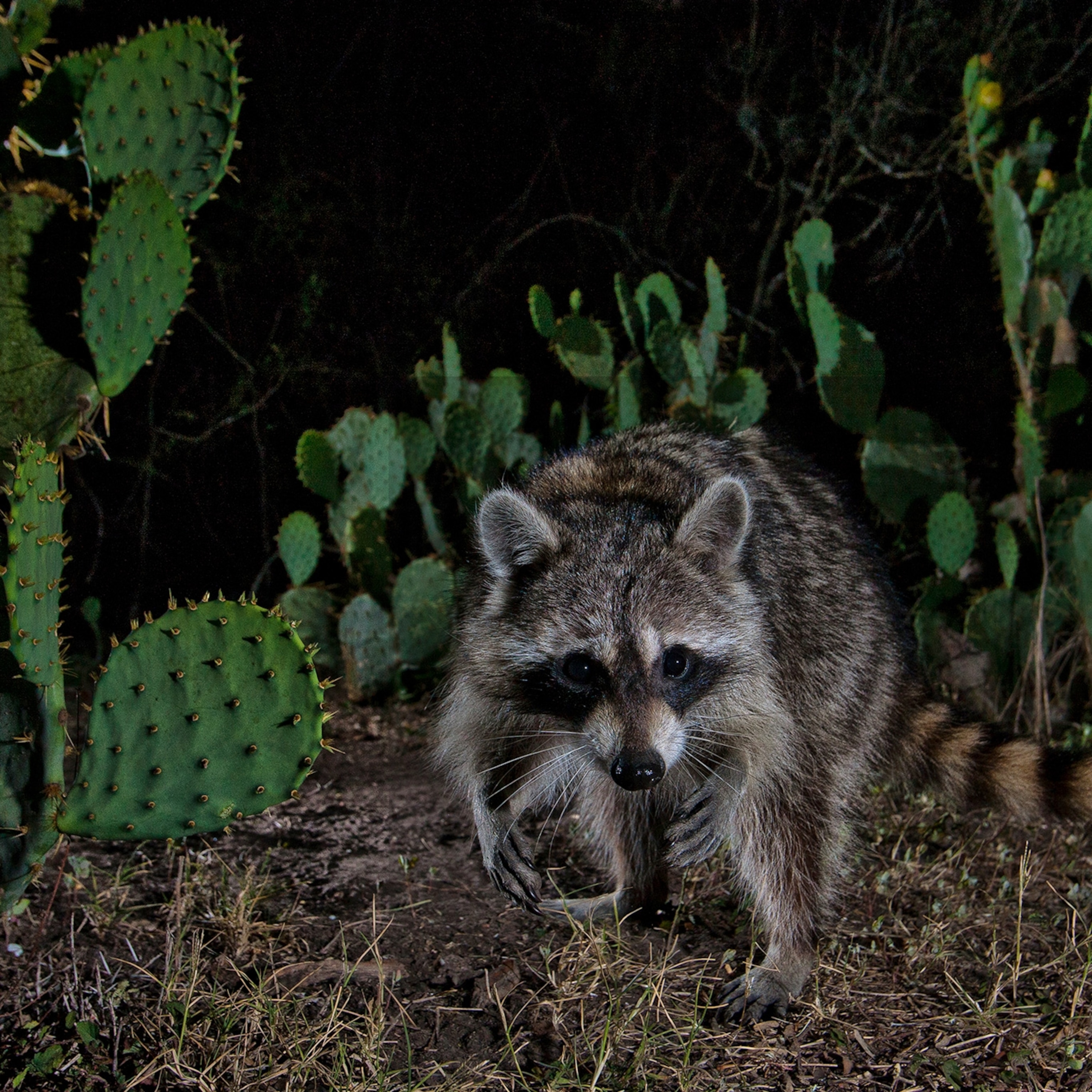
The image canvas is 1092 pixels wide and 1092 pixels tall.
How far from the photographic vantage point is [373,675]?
3793 mm

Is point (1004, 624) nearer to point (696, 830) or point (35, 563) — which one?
point (696, 830)

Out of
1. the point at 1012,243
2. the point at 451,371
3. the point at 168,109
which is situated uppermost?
the point at 168,109

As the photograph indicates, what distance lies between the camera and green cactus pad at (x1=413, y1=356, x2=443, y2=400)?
3.69 m

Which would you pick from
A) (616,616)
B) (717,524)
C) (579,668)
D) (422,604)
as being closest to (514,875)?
(579,668)

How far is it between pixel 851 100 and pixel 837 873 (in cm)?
266

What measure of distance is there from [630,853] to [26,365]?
75.0 inches

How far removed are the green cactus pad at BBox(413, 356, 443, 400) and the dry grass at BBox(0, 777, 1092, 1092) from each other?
1718mm

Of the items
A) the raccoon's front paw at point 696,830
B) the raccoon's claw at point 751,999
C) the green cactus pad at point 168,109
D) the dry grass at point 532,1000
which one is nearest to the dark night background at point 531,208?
the green cactus pad at point 168,109

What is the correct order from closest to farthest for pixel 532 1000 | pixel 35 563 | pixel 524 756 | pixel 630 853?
pixel 35 563
pixel 532 1000
pixel 524 756
pixel 630 853

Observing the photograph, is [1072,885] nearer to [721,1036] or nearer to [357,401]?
[721,1036]

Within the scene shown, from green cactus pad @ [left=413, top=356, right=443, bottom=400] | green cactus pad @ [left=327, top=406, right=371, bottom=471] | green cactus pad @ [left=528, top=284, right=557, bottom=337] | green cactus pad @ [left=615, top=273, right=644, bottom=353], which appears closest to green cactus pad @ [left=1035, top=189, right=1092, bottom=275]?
green cactus pad @ [left=615, top=273, right=644, bottom=353]

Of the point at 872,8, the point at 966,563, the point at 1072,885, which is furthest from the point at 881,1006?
the point at 872,8

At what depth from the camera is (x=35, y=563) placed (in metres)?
1.93

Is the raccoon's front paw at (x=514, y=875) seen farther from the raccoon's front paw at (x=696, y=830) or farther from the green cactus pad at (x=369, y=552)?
the green cactus pad at (x=369, y=552)
